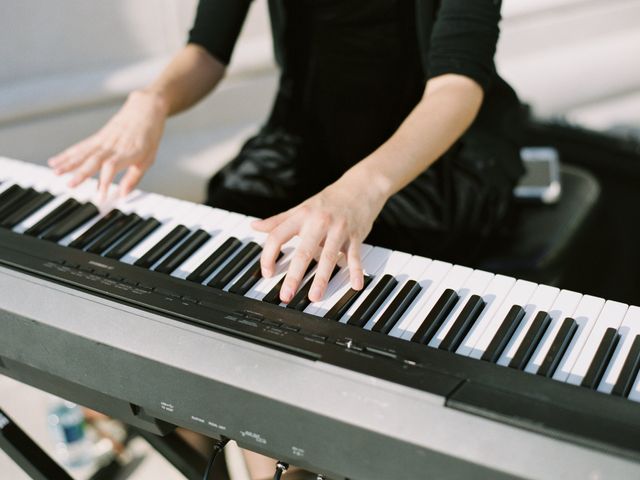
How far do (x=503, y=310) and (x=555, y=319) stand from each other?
2.3 inches

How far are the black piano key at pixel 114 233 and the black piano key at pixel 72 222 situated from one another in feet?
0.15

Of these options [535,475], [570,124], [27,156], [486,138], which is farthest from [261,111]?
[535,475]

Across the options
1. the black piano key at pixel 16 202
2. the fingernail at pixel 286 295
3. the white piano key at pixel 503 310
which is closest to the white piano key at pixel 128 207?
the black piano key at pixel 16 202

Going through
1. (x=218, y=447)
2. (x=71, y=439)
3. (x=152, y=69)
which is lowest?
(x=71, y=439)

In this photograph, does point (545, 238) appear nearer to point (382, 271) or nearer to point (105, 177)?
point (382, 271)

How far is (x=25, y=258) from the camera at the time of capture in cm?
103

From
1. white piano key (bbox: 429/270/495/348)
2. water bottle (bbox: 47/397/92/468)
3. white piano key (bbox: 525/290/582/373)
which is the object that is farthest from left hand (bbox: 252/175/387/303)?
water bottle (bbox: 47/397/92/468)

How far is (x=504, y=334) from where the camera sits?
855mm

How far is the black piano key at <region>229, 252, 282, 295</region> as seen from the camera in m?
0.96

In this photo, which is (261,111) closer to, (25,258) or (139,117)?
(139,117)

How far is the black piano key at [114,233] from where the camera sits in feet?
3.49

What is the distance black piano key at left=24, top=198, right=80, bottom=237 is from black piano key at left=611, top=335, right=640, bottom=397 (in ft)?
2.55

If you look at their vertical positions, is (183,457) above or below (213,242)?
below

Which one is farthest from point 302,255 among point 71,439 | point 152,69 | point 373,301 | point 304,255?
point 152,69
